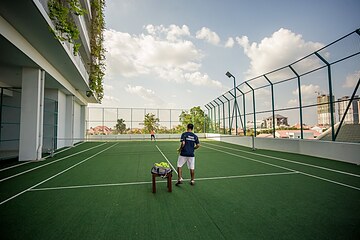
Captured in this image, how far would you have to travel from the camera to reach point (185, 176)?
634 cm

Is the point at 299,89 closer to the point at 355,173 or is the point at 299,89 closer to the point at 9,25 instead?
the point at 355,173

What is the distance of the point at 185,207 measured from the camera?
379cm

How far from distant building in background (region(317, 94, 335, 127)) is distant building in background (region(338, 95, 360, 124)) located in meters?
0.75

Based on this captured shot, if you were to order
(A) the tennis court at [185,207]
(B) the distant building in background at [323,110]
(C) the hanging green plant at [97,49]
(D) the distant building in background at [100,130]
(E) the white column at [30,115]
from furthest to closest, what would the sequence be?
(D) the distant building in background at [100,130] → (C) the hanging green plant at [97,49] → (B) the distant building in background at [323,110] → (E) the white column at [30,115] → (A) the tennis court at [185,207]

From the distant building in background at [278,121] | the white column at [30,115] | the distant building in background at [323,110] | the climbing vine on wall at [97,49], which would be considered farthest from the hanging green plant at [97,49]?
the distant building in background at [323,110]

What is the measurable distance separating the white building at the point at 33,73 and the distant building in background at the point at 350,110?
12.6 metres

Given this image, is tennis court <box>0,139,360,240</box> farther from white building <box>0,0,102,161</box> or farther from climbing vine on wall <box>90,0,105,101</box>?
climbing vine on wall <box>90,0,105,101</box>

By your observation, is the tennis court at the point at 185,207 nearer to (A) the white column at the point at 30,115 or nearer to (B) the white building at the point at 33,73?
(A) the white column at the point at 30,115

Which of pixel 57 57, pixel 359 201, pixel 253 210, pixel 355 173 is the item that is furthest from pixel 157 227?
pixel 57 57

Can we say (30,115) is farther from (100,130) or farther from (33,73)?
(100,130)

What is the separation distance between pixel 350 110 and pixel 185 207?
918 centimetres

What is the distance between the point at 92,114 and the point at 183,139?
28.1 meters

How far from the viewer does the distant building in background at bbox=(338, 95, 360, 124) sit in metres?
8.27

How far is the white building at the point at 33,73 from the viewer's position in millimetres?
6184
